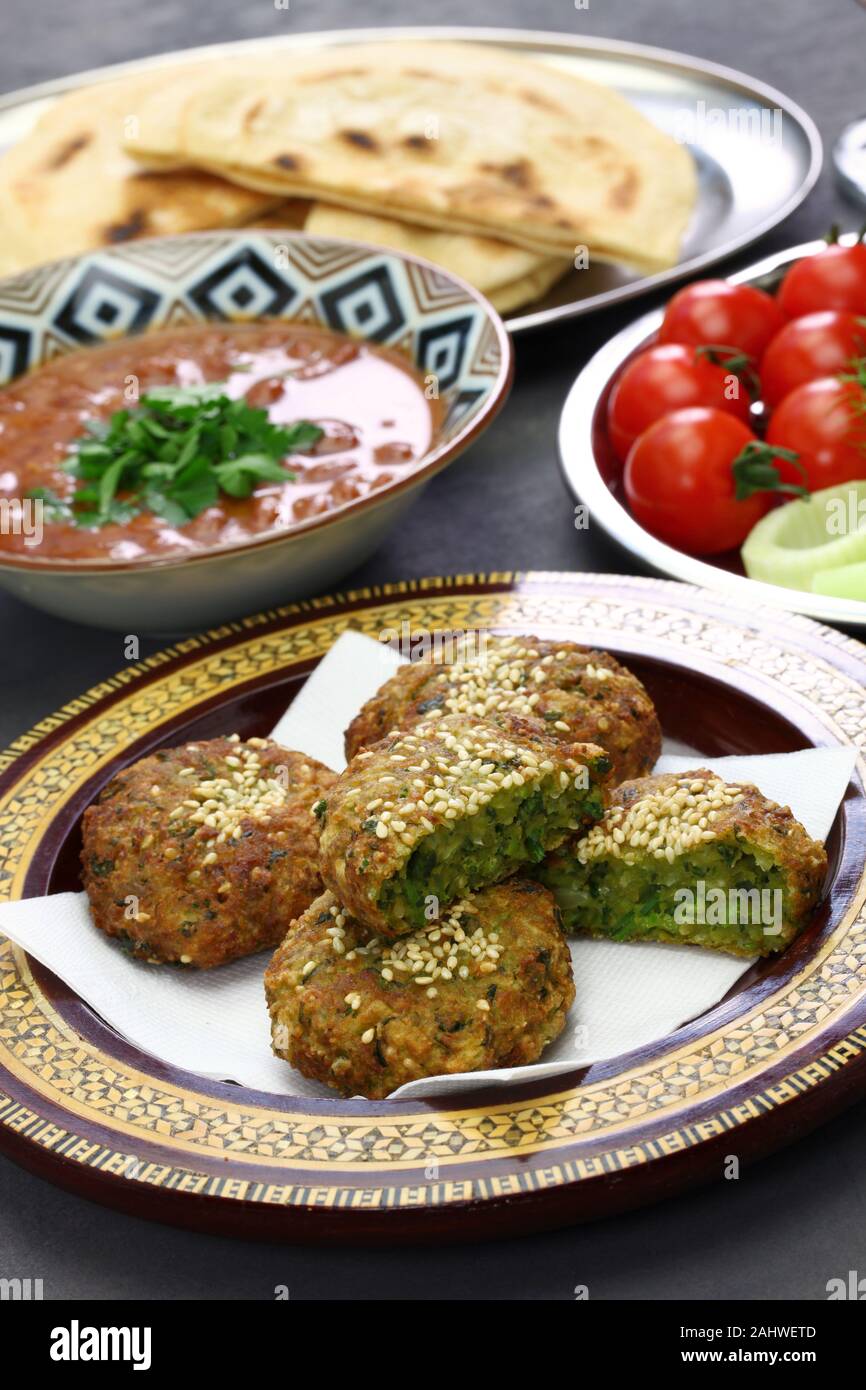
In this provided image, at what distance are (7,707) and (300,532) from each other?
43.3 inches

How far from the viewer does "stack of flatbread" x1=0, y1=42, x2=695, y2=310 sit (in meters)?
5.20

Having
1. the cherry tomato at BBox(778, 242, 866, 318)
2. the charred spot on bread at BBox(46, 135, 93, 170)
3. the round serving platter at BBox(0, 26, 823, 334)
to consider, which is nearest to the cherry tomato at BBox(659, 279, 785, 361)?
the cherry tomato at BBox(778, 242, 866, 318)

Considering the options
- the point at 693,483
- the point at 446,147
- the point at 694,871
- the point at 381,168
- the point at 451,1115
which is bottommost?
the point at 451,1115

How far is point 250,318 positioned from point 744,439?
189cm

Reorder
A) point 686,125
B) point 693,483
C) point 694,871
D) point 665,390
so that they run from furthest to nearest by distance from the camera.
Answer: point 686,125 → point 665,390 → point 693,483 → point 694,871

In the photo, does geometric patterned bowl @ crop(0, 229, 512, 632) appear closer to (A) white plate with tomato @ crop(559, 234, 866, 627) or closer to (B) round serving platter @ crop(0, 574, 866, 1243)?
(A) white plate with tomato @ crop(559, 234, 866, 627)

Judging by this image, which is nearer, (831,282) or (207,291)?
(831,282)

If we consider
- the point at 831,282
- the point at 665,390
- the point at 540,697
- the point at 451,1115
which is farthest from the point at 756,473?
the point at 451,1115

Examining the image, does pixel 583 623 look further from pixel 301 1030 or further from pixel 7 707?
pixel 7 707

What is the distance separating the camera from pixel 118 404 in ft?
15.8

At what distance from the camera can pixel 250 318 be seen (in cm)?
521

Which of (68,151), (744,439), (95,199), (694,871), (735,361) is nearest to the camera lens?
(694,871)

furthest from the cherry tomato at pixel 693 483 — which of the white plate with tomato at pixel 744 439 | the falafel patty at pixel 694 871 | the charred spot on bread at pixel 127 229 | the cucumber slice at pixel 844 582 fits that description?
the charred spot on bread at pixel 127 229

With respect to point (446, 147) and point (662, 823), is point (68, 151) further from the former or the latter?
point (662, 823)
